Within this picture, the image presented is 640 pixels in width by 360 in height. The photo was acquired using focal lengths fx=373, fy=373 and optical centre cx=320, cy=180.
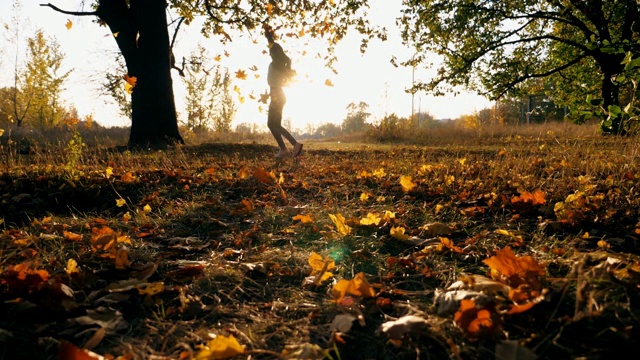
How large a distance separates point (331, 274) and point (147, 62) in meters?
9.13

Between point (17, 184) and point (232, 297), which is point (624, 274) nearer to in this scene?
point (232, 297)

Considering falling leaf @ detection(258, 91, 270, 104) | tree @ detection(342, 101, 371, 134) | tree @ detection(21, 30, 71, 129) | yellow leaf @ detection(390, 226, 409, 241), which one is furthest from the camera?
tree @ detection(342, 101, 371, 134)

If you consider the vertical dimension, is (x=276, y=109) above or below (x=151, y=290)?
above

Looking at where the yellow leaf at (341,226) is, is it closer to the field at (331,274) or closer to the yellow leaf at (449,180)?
the field at (331,274)

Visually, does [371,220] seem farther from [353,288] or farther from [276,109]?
[276,109]

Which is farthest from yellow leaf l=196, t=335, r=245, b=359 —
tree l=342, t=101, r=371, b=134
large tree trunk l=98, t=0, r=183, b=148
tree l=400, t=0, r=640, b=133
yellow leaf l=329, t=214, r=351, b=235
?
tree l=342, t=101, r=371, b=134

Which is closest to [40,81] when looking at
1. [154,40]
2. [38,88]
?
[38,88]

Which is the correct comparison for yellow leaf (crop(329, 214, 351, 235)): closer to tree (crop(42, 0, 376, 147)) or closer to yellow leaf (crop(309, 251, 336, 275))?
yellow leaf (crop(309, 251, 336, 275))

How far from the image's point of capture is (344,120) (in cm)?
5009

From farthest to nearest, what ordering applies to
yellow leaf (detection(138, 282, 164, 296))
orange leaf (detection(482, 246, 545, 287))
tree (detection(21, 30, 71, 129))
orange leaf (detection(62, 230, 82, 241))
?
tree (detection(21, 30, 71, 129))
orange leaf (detection(62, 230, 82, 241))
yellow leaf (detection(138, 282, 164, 296))
orange leaf (detection(482, 246, 545, 287))

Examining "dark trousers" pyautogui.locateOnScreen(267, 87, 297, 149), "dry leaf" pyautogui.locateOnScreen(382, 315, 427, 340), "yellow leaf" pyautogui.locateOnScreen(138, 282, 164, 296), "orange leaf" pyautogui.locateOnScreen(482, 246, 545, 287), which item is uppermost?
"dark trousers" pyautogui.locateOnScreen(267, 87, 297, 149)

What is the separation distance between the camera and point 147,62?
907cm

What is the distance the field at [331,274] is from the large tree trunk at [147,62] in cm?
590

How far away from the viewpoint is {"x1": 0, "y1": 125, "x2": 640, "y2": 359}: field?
1162 mm
